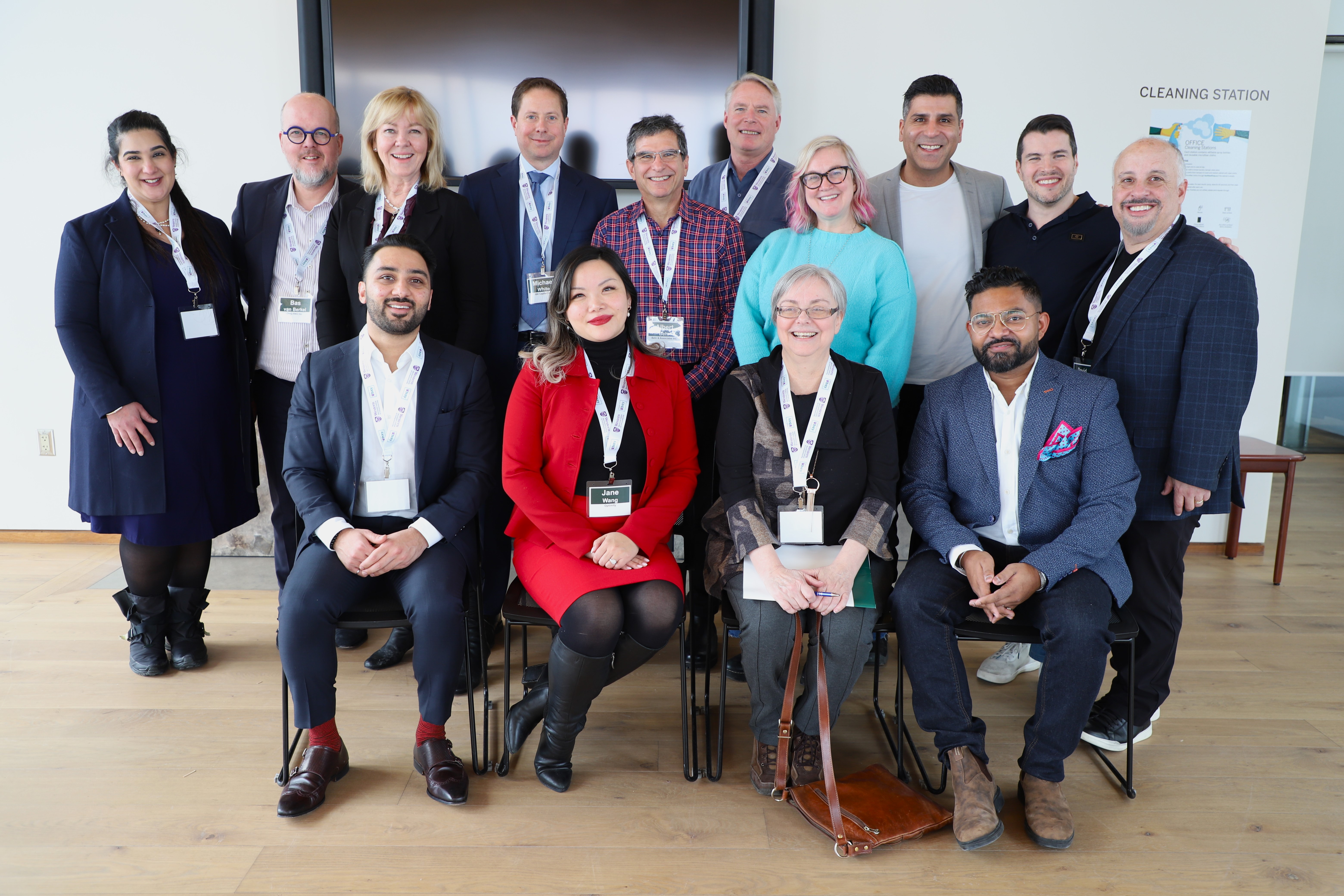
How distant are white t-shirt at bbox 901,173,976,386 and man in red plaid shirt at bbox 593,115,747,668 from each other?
2.07ft

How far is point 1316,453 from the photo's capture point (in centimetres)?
675

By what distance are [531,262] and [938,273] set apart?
57.8 inches

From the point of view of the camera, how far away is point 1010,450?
2408mm

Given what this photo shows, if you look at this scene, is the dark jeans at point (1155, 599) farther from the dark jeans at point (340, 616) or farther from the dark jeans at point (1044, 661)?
the dark jeans at point (340, 616)

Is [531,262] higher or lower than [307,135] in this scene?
lower

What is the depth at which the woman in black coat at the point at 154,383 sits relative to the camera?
281 cm

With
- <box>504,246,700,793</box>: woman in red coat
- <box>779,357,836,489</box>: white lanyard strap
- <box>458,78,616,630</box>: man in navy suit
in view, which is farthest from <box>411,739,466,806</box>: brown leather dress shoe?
<box>779,357,836,489</box>: white lanyard strap

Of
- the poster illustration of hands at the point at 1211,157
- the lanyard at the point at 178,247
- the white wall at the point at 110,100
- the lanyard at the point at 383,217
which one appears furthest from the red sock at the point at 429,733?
the poster illustration of hands at the point at 1211,157

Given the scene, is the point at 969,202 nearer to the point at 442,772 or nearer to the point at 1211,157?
the point at 1211,157

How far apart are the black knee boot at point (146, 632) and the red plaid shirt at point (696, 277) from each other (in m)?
2.03

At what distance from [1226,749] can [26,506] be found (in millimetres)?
5509

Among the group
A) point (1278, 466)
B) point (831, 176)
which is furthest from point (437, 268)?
point (1278, 466)

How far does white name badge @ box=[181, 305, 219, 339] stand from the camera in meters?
2.90

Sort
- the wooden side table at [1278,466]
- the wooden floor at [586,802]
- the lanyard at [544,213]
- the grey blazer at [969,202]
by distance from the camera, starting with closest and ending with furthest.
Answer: the wooden floor at [586,802] < the grey blazer at [969,202] < the lanyard at [544,213] < the wooden side table at [1278,466]
